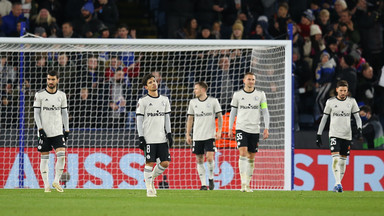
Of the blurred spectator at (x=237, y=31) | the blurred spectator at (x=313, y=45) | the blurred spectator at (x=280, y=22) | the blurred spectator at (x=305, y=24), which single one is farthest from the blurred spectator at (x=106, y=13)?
the blurred spectator at (x=313, y=45)

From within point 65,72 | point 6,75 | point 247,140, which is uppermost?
point 65,72

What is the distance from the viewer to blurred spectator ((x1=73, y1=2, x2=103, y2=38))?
18.1 metres

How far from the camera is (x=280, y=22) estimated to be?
62.8 ft

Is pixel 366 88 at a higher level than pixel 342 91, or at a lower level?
higher

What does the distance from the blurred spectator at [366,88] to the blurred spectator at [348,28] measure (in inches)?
63.6

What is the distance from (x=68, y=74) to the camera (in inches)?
669

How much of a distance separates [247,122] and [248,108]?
26cm

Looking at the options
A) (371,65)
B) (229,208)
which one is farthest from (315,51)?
(229,208)

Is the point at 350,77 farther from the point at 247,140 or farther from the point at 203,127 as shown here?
the point at 247,140

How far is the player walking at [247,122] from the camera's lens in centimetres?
1336

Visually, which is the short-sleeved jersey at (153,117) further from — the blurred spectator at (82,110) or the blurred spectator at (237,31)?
the blurred spectator at (237,31)

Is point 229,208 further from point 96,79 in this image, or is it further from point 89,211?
point 96,79

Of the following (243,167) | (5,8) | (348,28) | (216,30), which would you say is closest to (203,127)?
(243,167)

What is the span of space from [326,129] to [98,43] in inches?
240
